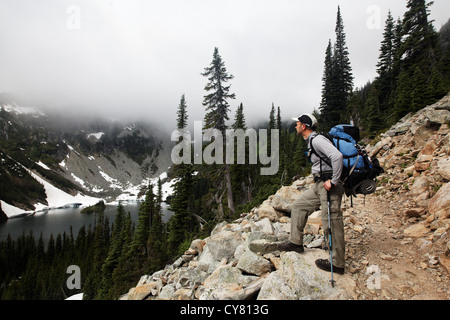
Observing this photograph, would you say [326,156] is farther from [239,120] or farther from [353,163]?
[239,120]

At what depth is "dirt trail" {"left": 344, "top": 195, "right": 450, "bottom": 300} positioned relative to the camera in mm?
3314

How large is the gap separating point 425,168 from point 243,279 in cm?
702

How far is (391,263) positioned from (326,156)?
2.69m

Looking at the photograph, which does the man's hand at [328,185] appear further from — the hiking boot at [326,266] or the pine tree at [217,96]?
the pine tree at [217,96]

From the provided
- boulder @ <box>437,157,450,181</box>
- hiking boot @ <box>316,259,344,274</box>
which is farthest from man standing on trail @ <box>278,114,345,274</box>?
boulder @ <box>437,157,450,181</box>

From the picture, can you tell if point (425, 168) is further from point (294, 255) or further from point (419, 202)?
point (294, 255)

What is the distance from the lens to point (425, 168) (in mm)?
6453

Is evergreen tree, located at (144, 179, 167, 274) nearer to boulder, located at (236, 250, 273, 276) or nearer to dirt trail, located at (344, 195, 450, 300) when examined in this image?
boulder, located at (236, 250, 273, 276)

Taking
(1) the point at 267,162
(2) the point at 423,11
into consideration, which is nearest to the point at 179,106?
(1) the point at 267,162

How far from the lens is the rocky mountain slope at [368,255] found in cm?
351

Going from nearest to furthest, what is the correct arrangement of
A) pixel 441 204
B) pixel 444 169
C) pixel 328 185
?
pixel 328 185
pixel 441 204
pixel 444 169

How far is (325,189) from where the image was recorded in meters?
3.78

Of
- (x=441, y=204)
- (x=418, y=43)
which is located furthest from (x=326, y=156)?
(x=418, y=43)

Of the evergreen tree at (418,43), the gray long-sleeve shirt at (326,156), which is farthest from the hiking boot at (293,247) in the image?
the evergreen tree at (418,43)
